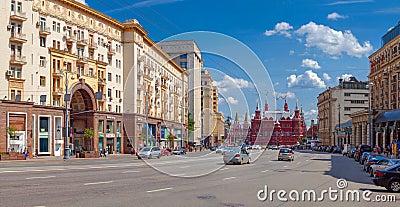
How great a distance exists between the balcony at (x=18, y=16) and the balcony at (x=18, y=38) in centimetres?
178

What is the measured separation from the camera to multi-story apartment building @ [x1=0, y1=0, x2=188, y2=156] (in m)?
57.6

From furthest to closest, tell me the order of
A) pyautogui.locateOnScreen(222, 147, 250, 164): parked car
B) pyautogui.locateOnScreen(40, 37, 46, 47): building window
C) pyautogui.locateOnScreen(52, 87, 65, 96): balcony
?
1. pyautogui.locateOnScreen(52, 87, 65, 96): balcony
2. pyautogui.locateOnScreen(40, 37, 46, 47): building window
3. pyautogui.locateOnScreen(222, 147, 250, 164): parked car

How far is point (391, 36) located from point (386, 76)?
8.88m

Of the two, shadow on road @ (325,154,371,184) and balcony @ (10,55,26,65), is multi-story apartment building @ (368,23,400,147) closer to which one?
shadow on road @ (325,154,371,184)

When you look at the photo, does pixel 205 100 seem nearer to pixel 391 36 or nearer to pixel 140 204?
pixel 140 204

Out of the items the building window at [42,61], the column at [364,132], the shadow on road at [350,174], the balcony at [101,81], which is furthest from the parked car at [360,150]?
the building window at [42,61]

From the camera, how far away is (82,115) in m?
74.3

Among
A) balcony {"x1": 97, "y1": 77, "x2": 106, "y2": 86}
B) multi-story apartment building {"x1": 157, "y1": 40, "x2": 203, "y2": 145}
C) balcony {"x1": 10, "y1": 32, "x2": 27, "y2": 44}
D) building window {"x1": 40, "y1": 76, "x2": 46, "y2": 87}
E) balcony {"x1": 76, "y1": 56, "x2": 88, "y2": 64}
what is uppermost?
balcony {"x1": 10, "y1": 32, "x2": 27, "y2": 44}

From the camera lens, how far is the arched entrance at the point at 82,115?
239 ft

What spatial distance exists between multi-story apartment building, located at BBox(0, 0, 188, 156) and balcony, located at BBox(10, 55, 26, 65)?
0.39 feet

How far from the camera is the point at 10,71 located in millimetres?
57219

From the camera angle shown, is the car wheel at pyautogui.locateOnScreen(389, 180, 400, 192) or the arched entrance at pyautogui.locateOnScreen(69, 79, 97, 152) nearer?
the car wheel at pyautogui.locateOnScreen(389, 180, 400, 192)

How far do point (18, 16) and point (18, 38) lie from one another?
2580mm

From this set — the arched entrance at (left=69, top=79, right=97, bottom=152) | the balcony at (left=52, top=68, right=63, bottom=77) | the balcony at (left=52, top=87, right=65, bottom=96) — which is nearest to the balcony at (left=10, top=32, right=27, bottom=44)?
the balcony at (left=52, top=68, right=63, bottom=77)
